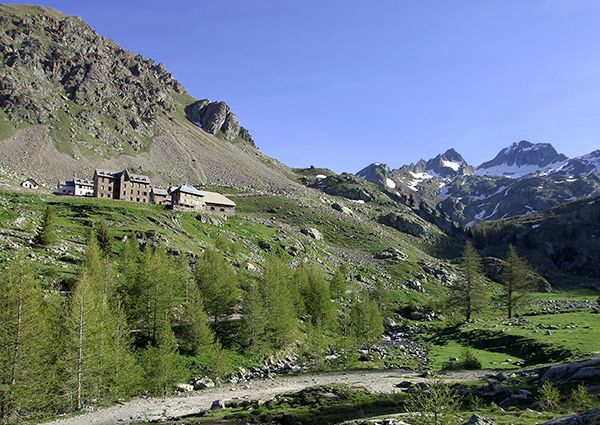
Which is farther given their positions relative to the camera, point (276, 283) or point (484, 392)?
point (276, 283)

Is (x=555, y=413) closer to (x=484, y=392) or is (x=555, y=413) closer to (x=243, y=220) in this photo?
(x=484, y=392)

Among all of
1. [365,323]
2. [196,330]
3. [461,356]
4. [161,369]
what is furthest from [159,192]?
[461,356]

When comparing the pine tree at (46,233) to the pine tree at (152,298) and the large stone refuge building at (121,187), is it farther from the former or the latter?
the large stone refuge building at (121,187)

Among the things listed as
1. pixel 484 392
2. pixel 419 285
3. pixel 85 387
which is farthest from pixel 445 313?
pixel 85 387

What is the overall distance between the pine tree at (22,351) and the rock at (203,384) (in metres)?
15.5

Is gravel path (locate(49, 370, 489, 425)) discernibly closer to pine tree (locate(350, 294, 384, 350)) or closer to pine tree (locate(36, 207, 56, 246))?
pine tree (locate(350, 294, 384, 350))

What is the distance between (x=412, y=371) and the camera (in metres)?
59.8

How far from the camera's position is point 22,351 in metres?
35.4

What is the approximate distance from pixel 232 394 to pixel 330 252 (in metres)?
117

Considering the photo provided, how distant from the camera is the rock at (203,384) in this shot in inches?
1959

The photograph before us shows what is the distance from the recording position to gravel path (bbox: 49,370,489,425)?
118ft

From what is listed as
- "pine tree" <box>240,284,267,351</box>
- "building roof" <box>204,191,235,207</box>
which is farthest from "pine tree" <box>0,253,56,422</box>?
"building roof" <box>204,191,235,207</box>

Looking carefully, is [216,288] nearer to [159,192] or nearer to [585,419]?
[585,419]

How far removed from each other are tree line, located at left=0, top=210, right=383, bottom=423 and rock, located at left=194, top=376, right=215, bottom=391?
7.74ft
